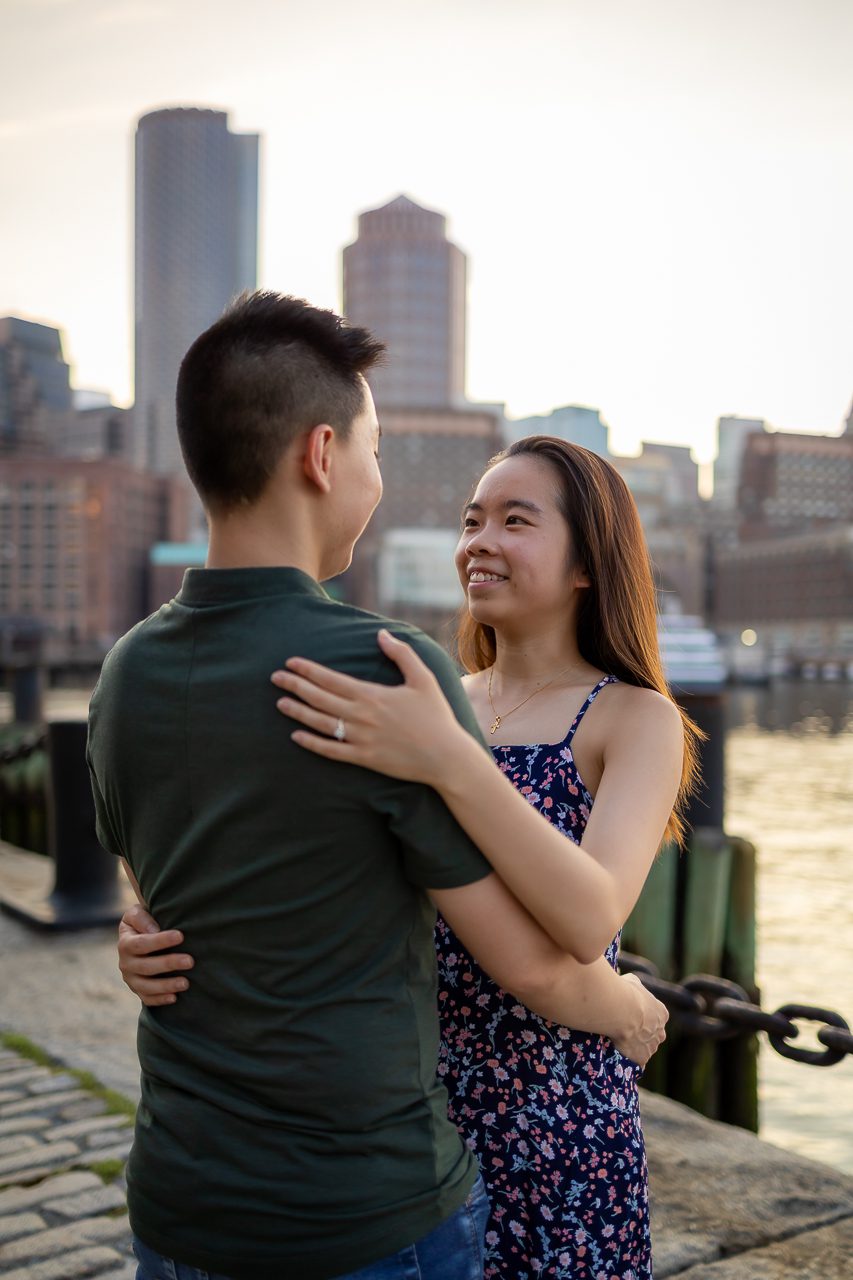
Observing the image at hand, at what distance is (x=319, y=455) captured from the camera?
4.96 ft

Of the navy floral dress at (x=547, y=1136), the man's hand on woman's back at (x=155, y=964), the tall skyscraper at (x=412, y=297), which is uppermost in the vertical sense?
the tall skyscraper at (x=412, y=297)

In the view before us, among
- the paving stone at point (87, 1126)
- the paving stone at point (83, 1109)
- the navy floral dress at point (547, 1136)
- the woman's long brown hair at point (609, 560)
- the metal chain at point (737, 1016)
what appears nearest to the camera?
the navy floral dress at point (547, 1136)

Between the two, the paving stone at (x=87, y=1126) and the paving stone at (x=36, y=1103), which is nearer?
the paving stone at (x=87, y=1126)

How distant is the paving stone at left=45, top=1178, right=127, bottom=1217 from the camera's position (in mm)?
3379

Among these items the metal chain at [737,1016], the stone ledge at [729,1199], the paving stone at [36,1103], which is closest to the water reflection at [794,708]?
the metal chain at [737,1016]

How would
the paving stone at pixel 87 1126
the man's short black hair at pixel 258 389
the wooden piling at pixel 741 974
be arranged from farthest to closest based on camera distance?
the wooden piling at pixel 741 974 < the paving stone at pixel 87 1126 < the man's short black hair at pixel 258 389

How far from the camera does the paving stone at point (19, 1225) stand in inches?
127

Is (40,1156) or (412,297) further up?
(412,297)

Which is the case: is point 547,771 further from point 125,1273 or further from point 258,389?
point 125,1273

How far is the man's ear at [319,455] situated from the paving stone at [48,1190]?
109 inches

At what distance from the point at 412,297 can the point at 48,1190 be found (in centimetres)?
17667

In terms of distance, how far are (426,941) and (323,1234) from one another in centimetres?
35

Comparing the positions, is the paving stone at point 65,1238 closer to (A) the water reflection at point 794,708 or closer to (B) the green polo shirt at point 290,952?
(B) the green polo shirt at point 290,952

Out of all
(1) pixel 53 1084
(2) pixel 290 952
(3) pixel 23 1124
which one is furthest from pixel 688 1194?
(2) pixel 290 952
